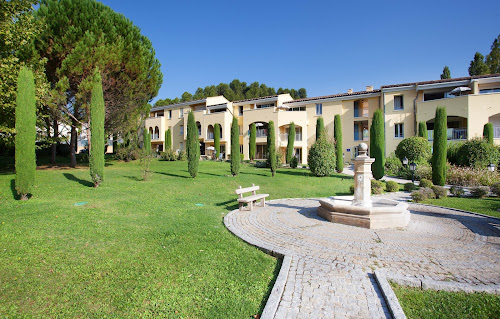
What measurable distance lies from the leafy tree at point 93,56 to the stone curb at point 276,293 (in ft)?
55.7

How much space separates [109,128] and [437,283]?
22.7m

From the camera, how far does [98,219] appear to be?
22.9 ft

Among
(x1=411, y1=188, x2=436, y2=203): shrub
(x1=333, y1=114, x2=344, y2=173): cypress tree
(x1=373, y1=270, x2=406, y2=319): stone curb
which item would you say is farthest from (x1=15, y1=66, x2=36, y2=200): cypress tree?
(x1=333, y1=114, x2=344, y2=173): cypress tree

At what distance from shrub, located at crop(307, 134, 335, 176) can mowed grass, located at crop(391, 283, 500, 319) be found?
1728 centimetres

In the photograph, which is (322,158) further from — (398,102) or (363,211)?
(398,102)

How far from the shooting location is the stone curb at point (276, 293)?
10.1ft

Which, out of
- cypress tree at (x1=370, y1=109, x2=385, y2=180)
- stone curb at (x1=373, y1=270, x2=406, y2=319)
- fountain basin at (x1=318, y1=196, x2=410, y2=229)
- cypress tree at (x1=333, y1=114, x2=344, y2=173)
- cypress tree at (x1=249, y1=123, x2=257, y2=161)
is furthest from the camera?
cypress tree at (x1=249, y1=123, x2=257, y2=161)

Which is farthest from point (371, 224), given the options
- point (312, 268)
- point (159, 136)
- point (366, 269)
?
point (159, 136)

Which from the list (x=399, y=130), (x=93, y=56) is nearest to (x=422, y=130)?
(x=399, y=130)

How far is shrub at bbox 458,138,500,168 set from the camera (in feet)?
62.2

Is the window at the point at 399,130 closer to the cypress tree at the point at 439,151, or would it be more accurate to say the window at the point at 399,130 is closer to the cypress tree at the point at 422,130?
the cypress tree at the point at 422,130

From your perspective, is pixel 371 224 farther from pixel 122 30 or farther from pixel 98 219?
pixel 122 30

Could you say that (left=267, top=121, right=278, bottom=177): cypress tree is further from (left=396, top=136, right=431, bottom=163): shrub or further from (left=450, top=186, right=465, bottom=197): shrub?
(left=396, top=136, right=431, bottom=163): shrub

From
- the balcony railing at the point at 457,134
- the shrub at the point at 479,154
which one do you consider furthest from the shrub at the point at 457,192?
the balcony railing at the point at 457,134
